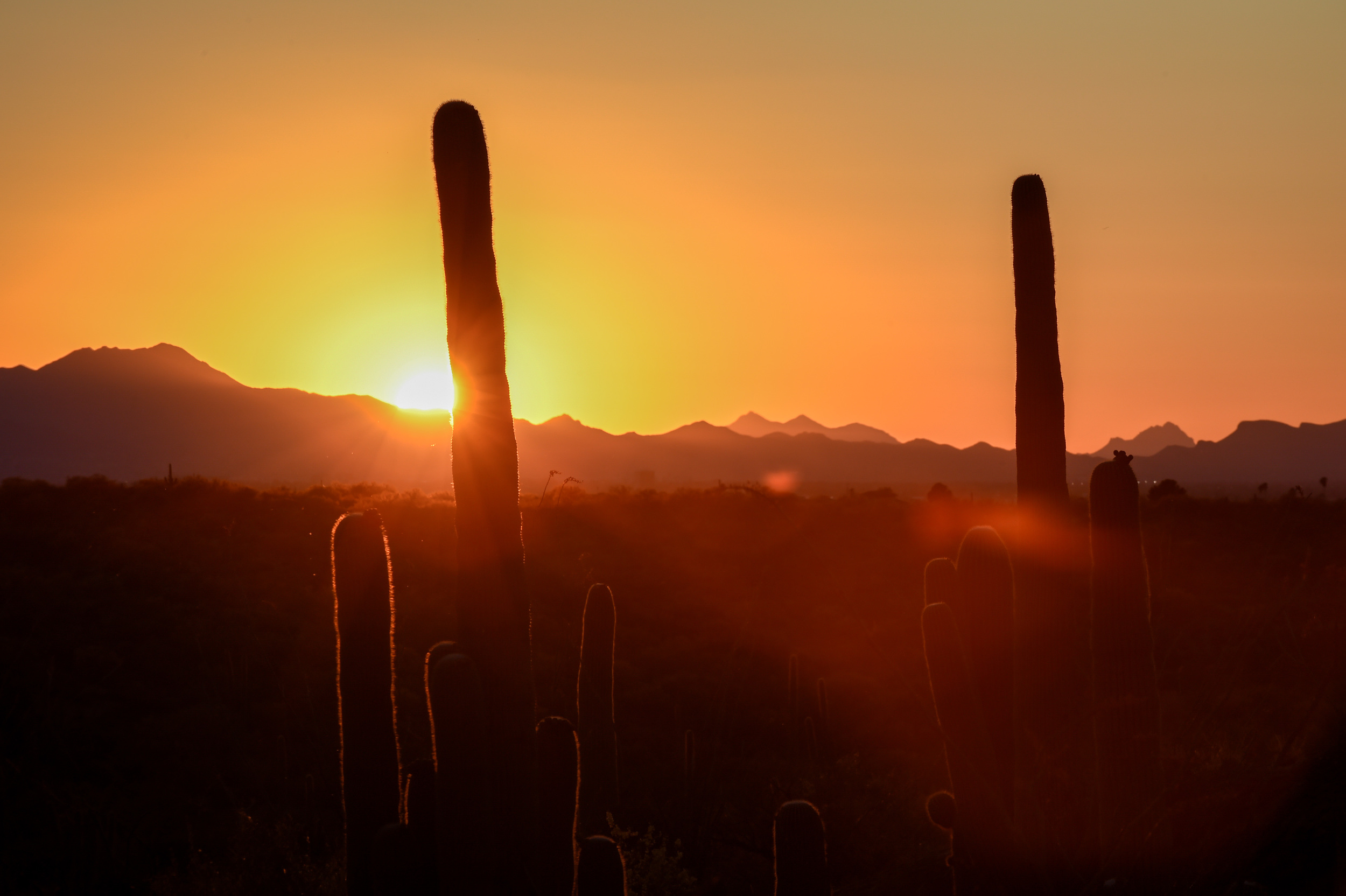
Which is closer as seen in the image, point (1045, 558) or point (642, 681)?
point (1045, 558)

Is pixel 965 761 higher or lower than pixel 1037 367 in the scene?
lower

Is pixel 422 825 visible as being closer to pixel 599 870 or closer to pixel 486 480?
pixel 599 870

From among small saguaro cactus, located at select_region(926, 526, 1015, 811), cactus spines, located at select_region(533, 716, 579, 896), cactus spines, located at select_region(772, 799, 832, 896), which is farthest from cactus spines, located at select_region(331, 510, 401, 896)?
small saguaro cactus, located at select_region(926, 526, 1015, 811)

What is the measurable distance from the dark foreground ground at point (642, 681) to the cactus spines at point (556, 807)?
186 centimetres

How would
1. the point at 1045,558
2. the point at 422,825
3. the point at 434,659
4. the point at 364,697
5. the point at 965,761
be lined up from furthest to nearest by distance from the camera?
the point at 1045,558
the point at 364,697
the point at 422,825
the point at 434,659
the point at 965,761

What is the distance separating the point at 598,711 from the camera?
10586 mm

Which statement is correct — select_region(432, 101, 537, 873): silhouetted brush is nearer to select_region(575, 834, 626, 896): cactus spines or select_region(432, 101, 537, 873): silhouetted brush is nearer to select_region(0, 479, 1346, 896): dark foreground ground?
select_region(575, 834, 626, 896): cactus spines

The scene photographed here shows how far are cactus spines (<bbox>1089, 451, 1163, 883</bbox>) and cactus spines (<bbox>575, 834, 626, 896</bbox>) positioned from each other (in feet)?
8.79

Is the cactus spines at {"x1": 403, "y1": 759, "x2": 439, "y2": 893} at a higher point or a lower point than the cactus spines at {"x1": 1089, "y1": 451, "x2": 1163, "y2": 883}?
lower

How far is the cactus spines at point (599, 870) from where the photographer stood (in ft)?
19.4

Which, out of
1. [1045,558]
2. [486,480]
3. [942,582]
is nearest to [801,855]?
[942,582]

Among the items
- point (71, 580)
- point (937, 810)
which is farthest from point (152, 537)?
point (937, 810)

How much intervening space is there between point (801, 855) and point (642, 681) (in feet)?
44.1

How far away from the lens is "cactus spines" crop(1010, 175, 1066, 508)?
21.9ft
